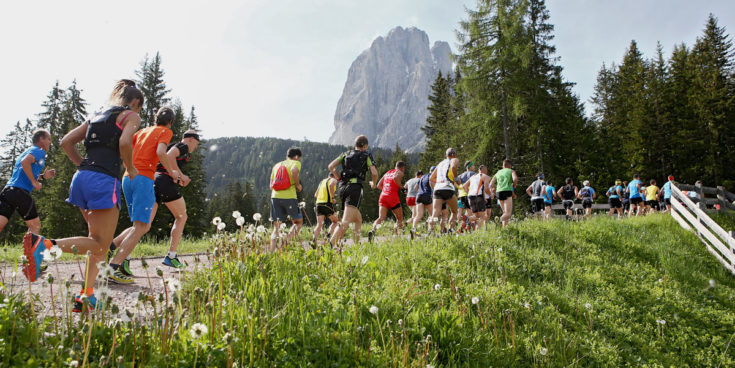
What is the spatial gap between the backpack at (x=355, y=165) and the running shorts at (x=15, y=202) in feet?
16.1

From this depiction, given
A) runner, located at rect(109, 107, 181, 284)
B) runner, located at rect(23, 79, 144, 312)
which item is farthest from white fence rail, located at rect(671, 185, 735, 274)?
runner, located at rect(23, 79, 144, 312)

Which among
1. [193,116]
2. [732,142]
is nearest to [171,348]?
[732,142]

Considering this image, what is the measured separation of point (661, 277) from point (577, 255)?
5.35ft

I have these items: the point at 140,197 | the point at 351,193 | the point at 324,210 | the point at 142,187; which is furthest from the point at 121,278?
the point at 351,193

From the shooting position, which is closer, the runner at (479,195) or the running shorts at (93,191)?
the running shorts at (93,191)

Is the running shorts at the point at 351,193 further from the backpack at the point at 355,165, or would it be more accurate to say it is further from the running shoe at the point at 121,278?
the running shoe at the point at 121,278

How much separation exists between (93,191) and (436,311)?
3.39 metres

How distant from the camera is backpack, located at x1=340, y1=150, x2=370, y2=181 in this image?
669cm

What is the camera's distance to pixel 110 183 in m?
3.29

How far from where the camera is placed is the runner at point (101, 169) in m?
3.20

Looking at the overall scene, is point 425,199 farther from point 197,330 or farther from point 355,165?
point 197,330

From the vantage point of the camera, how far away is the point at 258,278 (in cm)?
370

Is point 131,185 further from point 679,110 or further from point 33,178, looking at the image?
point 679,110

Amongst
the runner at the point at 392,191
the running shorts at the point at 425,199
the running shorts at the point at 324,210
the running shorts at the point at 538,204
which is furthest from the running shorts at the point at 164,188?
the running shorts at the point at 538,204
